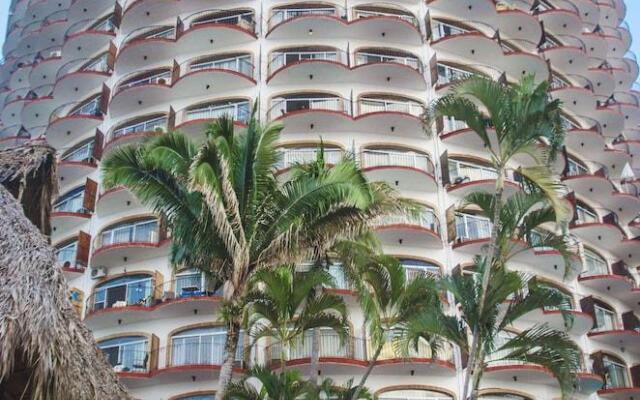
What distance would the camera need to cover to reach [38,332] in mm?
12297

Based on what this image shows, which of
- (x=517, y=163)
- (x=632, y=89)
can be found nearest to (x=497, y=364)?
(x=517, y=163)

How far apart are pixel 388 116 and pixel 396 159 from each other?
2.16m

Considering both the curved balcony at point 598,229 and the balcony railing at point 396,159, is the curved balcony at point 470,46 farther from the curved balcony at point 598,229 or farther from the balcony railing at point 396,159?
the curved balcony at point 598,229

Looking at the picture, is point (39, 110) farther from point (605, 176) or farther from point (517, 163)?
point (605, 176)

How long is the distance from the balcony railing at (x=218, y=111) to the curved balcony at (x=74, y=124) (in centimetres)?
541

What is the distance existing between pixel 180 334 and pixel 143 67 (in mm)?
16455

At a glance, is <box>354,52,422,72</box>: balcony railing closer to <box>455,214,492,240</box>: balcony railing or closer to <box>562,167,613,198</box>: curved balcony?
<box>455,214,492,240</box>: balcony railing

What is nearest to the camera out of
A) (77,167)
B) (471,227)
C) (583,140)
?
(471,227)

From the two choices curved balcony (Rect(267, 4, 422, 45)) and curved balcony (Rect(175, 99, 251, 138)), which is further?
curved balcony (Rect(267, 4, 422, 45))

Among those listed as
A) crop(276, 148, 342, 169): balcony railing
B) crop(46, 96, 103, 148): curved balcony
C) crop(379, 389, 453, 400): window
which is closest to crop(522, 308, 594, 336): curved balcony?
crop(379, 389, 453, 400): window

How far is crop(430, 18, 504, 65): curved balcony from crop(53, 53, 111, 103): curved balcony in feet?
61.3

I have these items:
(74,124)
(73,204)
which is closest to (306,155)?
(73,204)

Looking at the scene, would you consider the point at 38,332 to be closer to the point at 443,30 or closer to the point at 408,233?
the point at 408,233

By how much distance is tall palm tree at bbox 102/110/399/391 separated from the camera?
20219 mm
